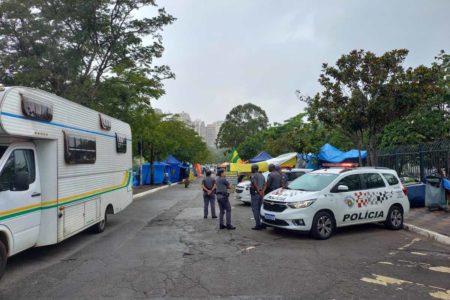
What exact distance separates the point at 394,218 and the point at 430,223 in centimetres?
139

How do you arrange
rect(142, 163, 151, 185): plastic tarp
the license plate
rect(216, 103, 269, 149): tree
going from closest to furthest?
1. the license plate
2. rect(142, 163, 151, 185): plastic tarp
3. rect(216, 103, 269, 149): tree

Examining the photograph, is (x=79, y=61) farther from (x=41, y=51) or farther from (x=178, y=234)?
(x=178, y=234)

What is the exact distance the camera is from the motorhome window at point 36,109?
655 centimetres

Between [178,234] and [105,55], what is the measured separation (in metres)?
11.5

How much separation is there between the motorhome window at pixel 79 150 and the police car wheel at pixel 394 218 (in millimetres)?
7964

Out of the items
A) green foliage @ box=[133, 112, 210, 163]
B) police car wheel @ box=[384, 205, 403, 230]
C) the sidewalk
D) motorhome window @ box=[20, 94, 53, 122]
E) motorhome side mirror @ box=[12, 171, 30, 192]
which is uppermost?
green foliage @ box=[133, 112, 210, 163]

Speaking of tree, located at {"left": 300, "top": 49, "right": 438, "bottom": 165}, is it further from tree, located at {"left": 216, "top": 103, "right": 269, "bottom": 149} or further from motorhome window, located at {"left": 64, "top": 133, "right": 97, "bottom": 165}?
tree, located at {"left": 216, "top": 103, "right": 269, "bottom": 149}

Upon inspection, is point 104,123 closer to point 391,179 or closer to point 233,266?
point 233,266

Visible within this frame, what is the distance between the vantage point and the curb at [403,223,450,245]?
353 inches

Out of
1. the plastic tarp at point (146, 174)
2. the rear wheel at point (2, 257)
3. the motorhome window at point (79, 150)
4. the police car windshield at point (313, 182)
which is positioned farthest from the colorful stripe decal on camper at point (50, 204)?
the plastic tarp at point (146, 174)

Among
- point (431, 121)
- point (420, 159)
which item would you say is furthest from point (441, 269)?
point (431, 121)

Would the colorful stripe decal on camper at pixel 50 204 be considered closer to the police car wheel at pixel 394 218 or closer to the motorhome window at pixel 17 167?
the motorhome window at pixel 17 167

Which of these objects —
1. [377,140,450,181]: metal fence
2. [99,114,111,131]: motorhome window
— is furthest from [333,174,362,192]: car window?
[99,114,111,131]: motorhome window

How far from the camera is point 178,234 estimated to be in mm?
10180
